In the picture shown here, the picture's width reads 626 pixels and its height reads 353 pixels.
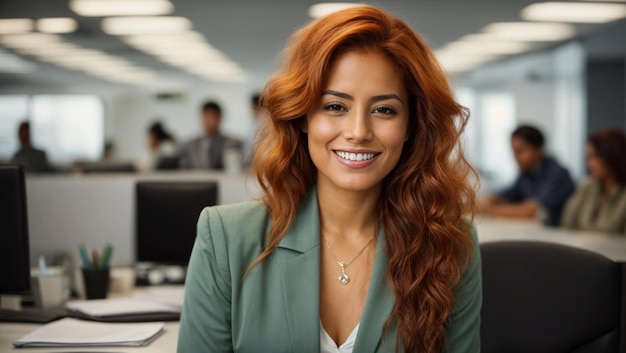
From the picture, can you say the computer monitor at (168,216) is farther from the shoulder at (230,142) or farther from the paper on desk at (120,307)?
the shoulder at (230,142)

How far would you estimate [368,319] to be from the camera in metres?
1.43

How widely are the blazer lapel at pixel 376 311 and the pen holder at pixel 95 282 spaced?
39.5 inches

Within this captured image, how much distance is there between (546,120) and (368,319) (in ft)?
31.6

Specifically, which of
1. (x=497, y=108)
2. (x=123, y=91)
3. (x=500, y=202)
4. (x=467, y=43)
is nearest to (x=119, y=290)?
(x=500, y=202)

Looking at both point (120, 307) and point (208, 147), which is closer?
point (120, 307)

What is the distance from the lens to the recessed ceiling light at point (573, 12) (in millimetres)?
6500

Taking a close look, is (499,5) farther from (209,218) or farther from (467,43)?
(209,218)

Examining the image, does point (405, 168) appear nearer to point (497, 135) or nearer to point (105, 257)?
point (105, 257)

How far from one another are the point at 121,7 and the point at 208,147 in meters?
1.71

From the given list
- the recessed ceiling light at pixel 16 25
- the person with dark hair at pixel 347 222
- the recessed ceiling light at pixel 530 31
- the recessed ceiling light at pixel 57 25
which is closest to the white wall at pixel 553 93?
the recessed ceiling light at pixel 530 31

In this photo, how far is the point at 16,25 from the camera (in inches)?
292

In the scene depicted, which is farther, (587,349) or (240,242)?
(587,349)

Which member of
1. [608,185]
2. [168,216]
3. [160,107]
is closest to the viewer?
[168,216]

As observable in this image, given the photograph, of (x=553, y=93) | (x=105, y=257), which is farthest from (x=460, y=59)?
(x=105, y=257)
